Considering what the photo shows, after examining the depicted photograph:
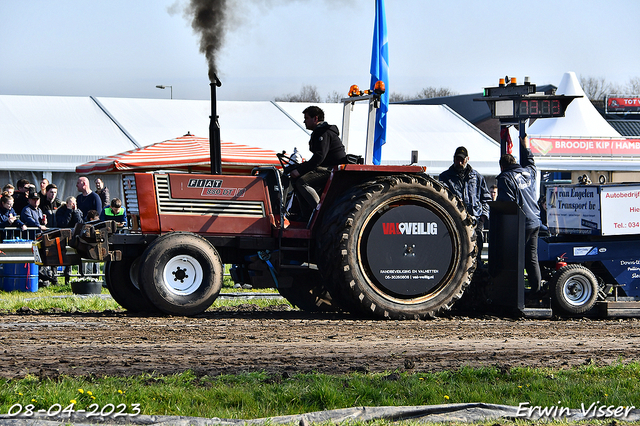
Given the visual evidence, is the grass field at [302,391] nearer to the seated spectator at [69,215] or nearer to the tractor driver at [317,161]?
the tractor driver at [317,161]

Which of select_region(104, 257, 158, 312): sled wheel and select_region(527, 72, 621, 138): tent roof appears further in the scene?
select_region(527, 72, 621, 138): tent roof

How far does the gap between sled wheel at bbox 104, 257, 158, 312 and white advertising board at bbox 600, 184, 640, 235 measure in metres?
5.66

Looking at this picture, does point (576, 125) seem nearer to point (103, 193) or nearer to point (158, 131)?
point (158, 131)

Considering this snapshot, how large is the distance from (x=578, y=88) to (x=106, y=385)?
2817 cm

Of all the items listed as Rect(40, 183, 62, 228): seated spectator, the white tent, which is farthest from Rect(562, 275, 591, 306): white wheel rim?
the white tent

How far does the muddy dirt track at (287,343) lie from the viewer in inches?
221

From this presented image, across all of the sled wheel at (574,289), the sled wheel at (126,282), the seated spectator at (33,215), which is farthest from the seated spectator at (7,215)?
the sled wheel at (574,289)

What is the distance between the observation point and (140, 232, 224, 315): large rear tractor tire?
25.8ft

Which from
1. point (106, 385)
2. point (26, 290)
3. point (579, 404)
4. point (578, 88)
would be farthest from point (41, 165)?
point (578, 88)

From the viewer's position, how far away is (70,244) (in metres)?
8.11

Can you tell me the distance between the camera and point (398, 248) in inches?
327

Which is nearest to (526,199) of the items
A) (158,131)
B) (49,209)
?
(49,209)

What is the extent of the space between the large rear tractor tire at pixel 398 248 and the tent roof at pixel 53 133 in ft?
39.7

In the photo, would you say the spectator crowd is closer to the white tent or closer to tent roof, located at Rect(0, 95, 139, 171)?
tent roof, located at Rect(0, 95, 139, 171)
